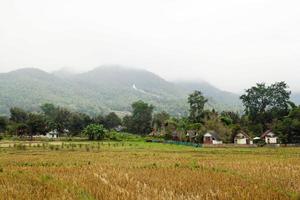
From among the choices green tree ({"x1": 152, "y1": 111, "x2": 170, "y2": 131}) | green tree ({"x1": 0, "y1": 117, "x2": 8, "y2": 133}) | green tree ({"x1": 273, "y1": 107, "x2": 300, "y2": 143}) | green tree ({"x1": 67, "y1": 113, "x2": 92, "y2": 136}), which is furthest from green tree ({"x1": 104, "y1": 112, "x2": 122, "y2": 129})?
green tree ({"x1": 273, "y1": 107, "x2": 300, "y2": 143})

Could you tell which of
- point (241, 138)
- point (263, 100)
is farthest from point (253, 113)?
point (241, 138)

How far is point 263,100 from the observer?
339 ft

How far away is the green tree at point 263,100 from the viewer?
101 metres

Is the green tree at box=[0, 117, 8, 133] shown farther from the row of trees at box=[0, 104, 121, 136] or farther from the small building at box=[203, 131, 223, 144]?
the small building at box=[203, 131, 223, 144]

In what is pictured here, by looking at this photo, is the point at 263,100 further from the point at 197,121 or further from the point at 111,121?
the point at 111,121

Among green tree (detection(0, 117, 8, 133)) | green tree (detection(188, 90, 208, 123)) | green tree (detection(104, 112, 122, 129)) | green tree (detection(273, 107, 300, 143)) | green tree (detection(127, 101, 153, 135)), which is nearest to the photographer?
green tree (detection(273, 107, 300, 143))

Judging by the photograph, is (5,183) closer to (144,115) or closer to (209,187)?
(209,187)

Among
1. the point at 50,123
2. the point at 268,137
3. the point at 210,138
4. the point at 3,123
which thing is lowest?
the point at 210,138

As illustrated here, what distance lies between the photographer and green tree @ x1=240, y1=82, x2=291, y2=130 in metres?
101

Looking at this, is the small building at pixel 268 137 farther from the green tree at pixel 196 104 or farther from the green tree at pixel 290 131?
the green tree at pixel 196 104

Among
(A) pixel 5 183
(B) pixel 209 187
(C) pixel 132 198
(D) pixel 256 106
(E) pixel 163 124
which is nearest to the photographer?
(C) pixel 132 198

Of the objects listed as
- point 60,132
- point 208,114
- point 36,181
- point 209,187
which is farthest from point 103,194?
point 60,132

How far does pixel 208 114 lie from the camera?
97938mm

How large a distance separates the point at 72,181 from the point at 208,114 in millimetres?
85927
